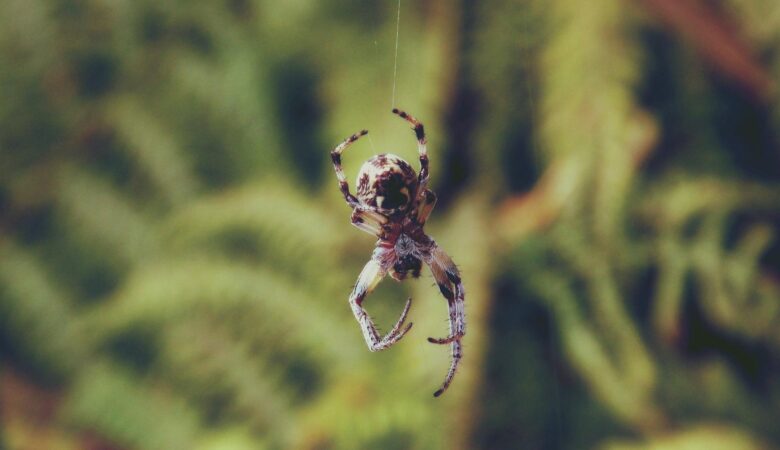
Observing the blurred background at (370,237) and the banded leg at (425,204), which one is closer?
the banded leg at (425,204)

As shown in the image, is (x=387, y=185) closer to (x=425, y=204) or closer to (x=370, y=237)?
(x=425, y=204)

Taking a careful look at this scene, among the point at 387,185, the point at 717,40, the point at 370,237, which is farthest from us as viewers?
the point at 370,237

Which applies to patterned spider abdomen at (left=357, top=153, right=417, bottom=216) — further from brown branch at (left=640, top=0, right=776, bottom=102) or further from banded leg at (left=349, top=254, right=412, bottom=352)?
brown branch at (left=640, top=0, right=776, bottom=102)

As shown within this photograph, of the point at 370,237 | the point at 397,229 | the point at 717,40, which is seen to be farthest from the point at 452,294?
the point at 717,40

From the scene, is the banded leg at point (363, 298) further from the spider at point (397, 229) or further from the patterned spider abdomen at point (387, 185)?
the patterned spider abdomen at point (387, 185)

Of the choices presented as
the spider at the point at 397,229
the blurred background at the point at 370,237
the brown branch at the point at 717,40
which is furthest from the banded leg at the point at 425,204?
the brown branch at the point at 717,40

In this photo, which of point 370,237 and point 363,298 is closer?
point 363,298

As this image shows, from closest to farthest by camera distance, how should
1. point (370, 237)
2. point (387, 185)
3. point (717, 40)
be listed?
point (387, 185) → point (717, 40) → point (370, 237)
